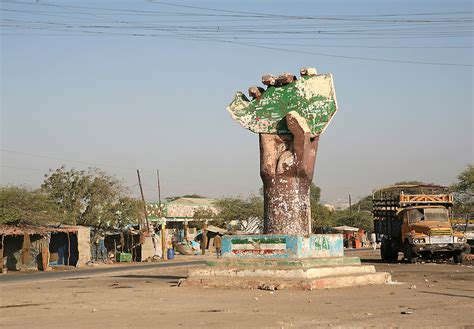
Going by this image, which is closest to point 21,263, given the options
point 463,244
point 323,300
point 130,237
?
point 130,237

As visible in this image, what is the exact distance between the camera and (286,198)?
19.1 metres

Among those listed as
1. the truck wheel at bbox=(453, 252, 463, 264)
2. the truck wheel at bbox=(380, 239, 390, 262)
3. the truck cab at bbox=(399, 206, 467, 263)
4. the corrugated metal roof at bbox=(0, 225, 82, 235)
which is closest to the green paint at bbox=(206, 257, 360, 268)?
the truck cab at bbox=(399, 206, 467, 263)

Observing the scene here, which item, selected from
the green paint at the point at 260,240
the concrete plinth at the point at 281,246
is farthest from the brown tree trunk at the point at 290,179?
the green paint at the point at 260,240

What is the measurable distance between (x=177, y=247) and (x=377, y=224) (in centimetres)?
2522

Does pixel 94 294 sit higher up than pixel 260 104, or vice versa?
pixel 260 104

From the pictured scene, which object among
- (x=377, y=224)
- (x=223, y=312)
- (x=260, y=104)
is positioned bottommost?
(x=223, y=312)

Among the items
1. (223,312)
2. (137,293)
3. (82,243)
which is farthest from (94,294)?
(82,243)

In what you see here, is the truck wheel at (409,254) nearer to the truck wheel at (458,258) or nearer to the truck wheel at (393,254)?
the truck wheel at (458,258)

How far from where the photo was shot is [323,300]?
14.3 meters

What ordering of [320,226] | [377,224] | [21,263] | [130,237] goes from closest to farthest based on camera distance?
1. [377,224]
2. [21,263]
3. [130,237]
4. [320,226]

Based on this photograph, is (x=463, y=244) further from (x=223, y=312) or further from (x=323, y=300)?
(x=223, y=312)

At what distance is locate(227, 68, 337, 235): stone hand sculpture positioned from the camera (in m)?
19.0

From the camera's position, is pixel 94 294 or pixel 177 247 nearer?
pixel 94 294

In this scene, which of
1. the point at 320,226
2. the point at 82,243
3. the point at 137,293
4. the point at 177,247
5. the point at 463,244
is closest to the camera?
the point at 137,293
